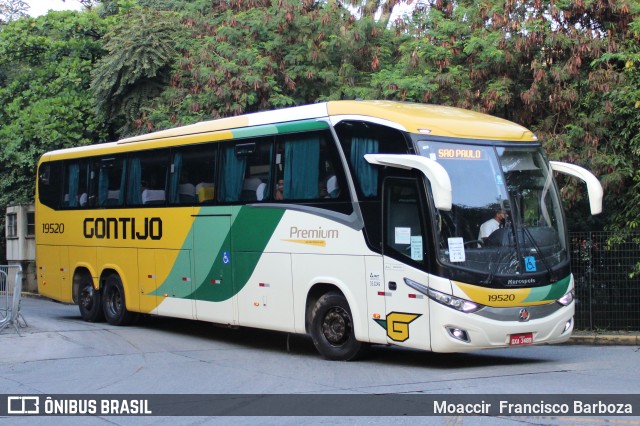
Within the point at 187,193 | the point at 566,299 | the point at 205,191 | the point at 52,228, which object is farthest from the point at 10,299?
the point at 566,299

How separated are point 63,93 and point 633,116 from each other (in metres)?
19.8

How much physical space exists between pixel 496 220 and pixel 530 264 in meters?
0.82

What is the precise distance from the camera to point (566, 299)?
41.0 feet

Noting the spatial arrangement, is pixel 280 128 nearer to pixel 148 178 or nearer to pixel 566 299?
pixel 148 178

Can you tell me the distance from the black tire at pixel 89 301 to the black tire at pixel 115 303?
211 millimetres

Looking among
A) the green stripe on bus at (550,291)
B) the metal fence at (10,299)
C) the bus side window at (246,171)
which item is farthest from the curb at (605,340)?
the metal fence at (10,299)

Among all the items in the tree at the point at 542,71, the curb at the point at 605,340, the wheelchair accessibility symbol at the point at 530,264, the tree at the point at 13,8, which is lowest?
Answer: the curb at the point at 605,340

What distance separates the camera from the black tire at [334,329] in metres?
12.9

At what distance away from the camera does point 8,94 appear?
30500 mm

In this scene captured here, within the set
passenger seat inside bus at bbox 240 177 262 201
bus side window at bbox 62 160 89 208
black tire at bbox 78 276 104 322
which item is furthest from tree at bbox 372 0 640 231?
black tire at bbox 78 276 104 322

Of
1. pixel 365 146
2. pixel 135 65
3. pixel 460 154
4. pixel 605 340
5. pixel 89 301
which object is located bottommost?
pixel 605 340

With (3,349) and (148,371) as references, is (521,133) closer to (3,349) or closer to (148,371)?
(148,371)

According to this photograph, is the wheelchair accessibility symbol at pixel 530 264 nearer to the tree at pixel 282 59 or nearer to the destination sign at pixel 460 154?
the destination sign at pixel 460 154
